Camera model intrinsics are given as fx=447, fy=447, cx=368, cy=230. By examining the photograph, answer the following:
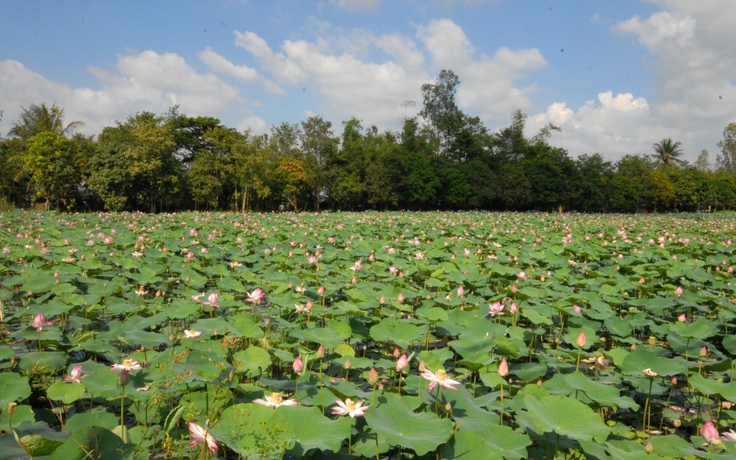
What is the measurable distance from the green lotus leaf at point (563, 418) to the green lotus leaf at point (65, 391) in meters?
1.93

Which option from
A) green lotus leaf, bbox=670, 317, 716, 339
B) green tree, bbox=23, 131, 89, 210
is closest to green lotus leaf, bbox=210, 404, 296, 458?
green lotus leaf, bbox=670, 317, 716, 339

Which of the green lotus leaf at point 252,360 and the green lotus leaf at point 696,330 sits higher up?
the green lotus leaf at point 696,330

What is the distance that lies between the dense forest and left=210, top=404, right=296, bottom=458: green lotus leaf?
2240 centimetres

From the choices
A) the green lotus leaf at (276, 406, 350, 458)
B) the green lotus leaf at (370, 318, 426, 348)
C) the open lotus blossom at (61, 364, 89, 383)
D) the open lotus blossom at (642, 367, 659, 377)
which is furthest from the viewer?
the green lotus leaf at (370, 318, 426, 348)

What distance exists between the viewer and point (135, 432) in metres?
1.87

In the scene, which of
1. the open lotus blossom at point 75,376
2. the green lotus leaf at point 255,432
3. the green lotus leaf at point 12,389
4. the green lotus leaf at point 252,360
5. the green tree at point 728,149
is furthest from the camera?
the green tree at point 728,149

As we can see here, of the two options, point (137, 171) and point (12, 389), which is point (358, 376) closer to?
point (12, 389)

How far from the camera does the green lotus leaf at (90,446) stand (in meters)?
1.28

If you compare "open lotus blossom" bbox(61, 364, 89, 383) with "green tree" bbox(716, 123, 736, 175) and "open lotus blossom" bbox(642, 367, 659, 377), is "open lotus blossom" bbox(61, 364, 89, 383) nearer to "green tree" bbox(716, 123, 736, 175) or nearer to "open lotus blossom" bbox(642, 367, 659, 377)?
"open lotus blossom" bbox(642, 367, 659, 377)

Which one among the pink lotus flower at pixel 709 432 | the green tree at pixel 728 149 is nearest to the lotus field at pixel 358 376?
the pink lotus flower at pixel 709 432

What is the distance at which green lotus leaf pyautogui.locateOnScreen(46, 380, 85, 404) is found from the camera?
1.98 metres

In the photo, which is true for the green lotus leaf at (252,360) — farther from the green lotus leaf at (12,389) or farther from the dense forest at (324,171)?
the dense forest at (324,171)

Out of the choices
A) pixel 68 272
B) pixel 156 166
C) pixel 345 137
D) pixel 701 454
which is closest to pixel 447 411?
pixel 701 454

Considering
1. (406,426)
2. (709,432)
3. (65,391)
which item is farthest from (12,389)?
(709,432)
